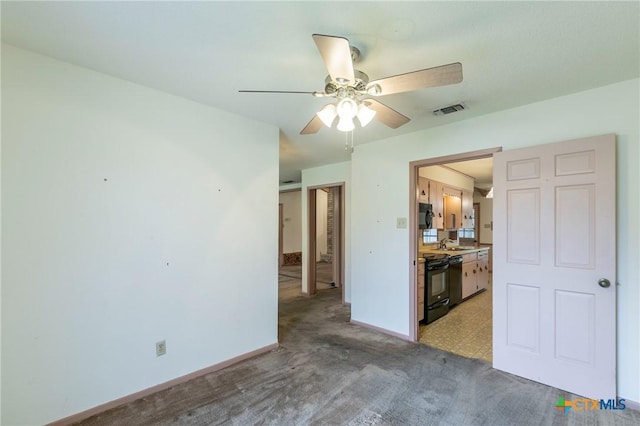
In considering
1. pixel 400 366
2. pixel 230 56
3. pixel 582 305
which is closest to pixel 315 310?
pixel 400 366

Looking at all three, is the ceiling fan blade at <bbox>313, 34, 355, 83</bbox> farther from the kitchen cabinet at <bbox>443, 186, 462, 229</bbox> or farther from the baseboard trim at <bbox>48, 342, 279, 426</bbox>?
the kitchen cabinet at <bbox>443, 186, 462, 229</bbox>

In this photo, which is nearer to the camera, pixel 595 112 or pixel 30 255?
pixel 30 255

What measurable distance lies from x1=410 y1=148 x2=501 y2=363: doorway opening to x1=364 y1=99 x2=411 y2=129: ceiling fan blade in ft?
4.19

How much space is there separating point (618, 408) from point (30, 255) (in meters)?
4.26

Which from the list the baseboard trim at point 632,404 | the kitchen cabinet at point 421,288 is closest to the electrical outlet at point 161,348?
the kitchen cabinet at point 421,288

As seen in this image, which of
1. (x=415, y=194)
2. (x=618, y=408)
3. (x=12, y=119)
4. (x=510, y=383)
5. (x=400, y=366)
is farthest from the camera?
(x=415, y=194)

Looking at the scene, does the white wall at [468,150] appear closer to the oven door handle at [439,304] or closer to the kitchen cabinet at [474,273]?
the oven door handle at [439,304]

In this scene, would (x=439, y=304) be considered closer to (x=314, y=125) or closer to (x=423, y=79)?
(x=314, y=125)

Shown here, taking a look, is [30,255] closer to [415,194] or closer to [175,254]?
[175,254]

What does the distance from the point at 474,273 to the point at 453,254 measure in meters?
1.21

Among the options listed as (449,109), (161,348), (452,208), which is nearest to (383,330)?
(161,348)

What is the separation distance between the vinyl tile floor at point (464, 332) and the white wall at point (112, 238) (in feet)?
6.88

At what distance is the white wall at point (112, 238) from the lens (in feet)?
5.95

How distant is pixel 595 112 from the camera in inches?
90.2
